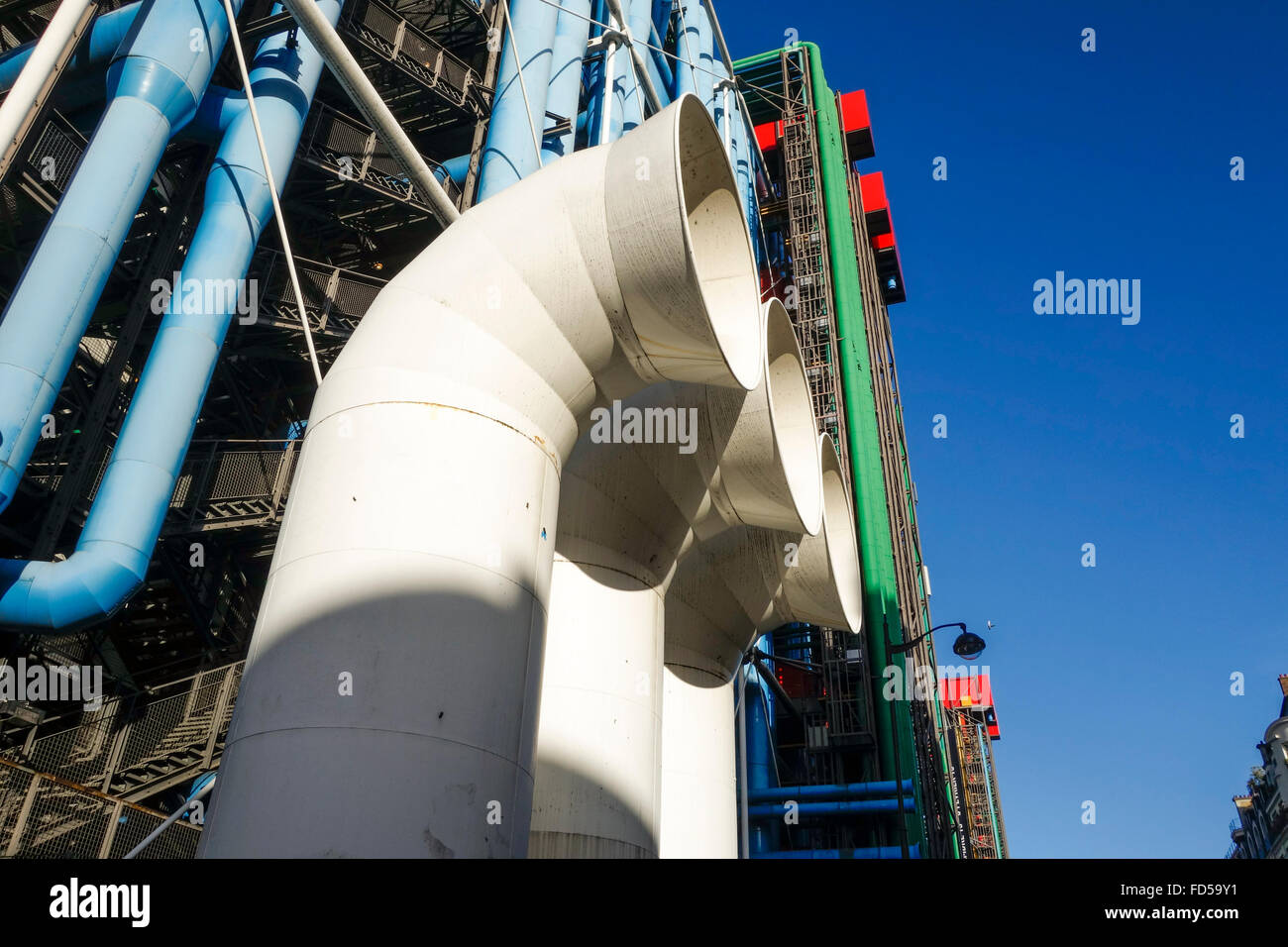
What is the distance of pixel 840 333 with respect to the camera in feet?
105

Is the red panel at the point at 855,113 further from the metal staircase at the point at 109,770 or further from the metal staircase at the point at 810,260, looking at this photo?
the metal staircase at the point at 109,770

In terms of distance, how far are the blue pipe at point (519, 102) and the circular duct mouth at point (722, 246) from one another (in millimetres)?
7466

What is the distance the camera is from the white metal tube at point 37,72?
211 inches

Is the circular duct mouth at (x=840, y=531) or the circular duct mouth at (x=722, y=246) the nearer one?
the circular duct mouth at (x=722, y=246)

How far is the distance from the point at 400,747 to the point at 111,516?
8418mm

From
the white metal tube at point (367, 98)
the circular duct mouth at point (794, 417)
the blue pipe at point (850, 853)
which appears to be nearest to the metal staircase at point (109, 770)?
the white metal tube at point (367, 98)

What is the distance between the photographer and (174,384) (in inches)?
475

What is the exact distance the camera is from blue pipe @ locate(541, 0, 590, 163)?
58.7 feet

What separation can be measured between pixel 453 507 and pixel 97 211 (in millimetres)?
8775

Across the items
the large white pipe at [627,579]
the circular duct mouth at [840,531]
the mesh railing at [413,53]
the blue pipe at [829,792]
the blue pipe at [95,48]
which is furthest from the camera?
the blue pipe at [829,792]

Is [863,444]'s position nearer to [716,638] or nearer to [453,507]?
[716,638]

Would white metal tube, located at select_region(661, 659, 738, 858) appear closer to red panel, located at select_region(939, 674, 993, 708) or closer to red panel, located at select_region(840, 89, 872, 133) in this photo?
red panel, located at select_region(840, 89, 872, 133)

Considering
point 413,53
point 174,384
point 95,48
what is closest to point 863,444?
point 413,53

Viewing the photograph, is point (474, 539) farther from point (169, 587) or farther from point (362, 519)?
point (169, 587)
